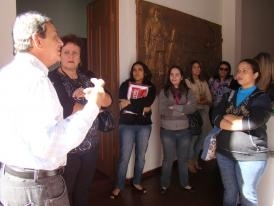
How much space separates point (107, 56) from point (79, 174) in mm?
1827

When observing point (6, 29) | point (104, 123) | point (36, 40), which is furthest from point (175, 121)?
point (36, 40)

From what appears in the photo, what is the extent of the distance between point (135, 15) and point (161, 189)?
2.07 metres

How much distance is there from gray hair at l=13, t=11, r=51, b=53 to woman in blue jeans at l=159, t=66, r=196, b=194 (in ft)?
7.83

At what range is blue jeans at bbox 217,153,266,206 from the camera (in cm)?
228

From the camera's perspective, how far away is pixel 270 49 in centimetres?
756

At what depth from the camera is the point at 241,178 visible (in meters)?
2.32

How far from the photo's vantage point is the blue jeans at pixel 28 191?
132 centimetres

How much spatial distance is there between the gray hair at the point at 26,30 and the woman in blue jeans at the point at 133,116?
2.08 metres

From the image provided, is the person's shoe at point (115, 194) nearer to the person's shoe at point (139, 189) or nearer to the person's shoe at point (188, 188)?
the person's shoe at point (139, 189)

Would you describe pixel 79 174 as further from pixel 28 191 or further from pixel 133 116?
pixel 133 116

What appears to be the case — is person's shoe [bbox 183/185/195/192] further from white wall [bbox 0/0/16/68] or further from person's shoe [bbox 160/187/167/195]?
white wall [bbox 0/0/16/68]

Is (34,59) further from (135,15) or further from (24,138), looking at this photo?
(135,15)

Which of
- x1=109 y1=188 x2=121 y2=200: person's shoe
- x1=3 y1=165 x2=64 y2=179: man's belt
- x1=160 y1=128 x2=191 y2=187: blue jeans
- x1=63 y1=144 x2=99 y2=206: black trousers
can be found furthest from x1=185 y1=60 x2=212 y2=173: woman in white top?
x1=3 y1=165 x2=64 y2=179: man's belt

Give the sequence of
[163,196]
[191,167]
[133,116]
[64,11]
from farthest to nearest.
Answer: [64,11] → [191,167] → [163,196] → [133,116]
